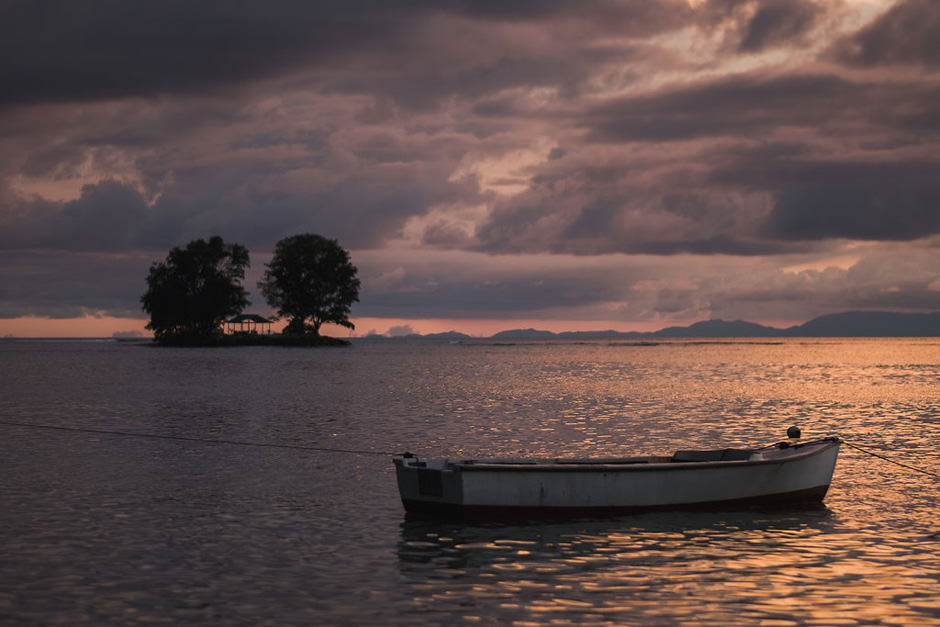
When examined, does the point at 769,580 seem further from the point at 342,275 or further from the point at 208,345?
the point at 208,345

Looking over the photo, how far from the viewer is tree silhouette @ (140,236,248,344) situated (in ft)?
575

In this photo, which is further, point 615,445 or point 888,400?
point 888,400

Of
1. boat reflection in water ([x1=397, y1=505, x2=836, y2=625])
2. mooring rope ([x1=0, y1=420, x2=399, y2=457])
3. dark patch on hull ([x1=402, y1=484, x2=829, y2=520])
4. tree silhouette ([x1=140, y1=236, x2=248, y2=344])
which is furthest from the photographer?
tree silhouette ([x1=140, y1=236, x2=248, y2=344])

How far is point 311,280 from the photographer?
178 meters

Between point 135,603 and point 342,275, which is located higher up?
point 342,275

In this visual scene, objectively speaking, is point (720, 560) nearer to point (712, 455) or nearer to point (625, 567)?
point (625, 567)

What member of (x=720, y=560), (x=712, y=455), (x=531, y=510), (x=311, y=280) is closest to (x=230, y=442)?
(x=531, y=510)

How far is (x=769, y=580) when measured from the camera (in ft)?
50.3

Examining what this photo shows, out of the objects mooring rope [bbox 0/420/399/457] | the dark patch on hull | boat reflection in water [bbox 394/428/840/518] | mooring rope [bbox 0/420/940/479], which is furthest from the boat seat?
mooring rope [bbox 0/420/399/457]

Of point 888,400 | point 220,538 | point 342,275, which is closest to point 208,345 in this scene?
point 342,275

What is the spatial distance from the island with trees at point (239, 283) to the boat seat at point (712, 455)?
157 meters

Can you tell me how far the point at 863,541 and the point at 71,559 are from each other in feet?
51.3

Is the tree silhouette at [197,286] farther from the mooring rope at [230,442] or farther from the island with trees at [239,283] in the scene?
the mooring rope at [230,442]

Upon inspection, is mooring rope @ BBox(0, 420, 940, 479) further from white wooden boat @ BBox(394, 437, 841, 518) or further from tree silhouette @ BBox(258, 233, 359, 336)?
tree silhouette @ BBox(258, 233, 359, 336)
